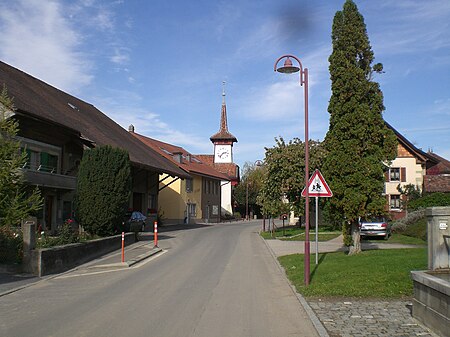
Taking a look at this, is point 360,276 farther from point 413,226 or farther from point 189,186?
point 189,186

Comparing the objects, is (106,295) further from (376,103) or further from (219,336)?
(376,103)

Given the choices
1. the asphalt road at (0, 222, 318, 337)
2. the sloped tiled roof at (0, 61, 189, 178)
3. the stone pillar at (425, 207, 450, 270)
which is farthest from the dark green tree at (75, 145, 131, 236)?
the stone pillar at (425, 207, 450, 270)

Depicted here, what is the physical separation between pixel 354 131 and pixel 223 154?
64809 mm

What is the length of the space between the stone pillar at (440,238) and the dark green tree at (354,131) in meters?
8.38

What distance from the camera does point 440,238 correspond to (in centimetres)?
793

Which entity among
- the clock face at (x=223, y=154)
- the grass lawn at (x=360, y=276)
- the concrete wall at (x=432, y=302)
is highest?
the clock face at (x=223, y=154)

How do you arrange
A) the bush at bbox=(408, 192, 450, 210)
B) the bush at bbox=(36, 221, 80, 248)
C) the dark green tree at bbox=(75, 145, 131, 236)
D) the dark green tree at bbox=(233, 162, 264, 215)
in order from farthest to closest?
the dark green tree at bbox=(233, 162, 264, 215)
the bush at bbox=(408, 192, 450, 210)
the dark green tree at bbox=(75, 145, 131, 236)
the bush at bbox=(36, 221, 80, 248)

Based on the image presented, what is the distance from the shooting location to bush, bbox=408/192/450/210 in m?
31.4

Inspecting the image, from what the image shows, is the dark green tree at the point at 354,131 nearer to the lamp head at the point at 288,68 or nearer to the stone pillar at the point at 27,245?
the lamp head at the point at 288,68

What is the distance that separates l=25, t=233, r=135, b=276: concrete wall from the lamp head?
27.2 feet

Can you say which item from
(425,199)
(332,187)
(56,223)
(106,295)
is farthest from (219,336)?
(425,199)

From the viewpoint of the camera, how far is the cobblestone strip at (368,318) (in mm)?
7070

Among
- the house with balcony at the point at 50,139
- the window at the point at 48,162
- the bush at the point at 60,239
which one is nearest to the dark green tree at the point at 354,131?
the bush at the point at 60,239

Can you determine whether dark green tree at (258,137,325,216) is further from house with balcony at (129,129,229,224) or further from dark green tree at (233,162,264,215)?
dark green tree at (233,162,264,215)
